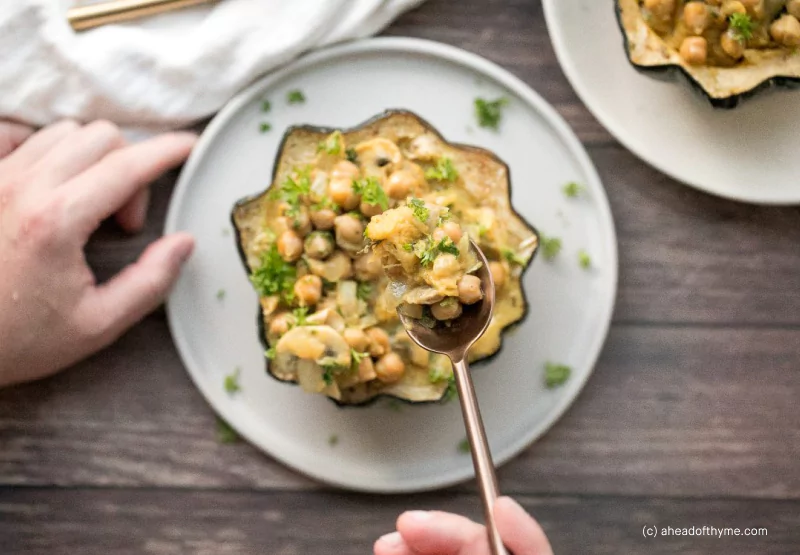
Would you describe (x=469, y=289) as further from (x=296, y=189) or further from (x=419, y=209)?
(x=296, y=189)

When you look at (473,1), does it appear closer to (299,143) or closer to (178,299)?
(299,143)

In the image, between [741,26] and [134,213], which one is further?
[134,213]

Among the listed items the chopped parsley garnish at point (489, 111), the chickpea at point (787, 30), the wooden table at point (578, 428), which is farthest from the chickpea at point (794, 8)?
the chopped parsley garnish at point (489, 111)

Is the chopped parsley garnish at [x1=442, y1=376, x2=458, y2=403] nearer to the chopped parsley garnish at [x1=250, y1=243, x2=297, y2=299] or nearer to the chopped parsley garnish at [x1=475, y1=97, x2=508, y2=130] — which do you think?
the chopped parsley garnish at [x1=250, y1=243, x2=297, y2=299]

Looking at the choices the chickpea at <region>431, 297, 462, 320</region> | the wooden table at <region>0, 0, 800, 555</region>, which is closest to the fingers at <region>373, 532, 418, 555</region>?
the wooden table at <region>0, 0, 800, 555</region>

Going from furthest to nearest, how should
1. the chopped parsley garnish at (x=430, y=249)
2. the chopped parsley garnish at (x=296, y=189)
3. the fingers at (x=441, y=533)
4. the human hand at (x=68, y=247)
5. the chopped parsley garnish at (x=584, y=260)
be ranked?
→ the chopped parsley garnish at (x=584, y=260) → the human hand at (x=68, y=247) → the chopped parsley garnish at (x=296, y=189) → the fingers at (x=441, y=533) → the chopped parsley garnish at (x=430, y=249)

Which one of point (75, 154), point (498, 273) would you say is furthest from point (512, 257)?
point (75, 154)

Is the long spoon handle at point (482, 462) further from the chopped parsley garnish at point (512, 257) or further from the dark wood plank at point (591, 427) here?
the dark wood plank at point (591, 427)
